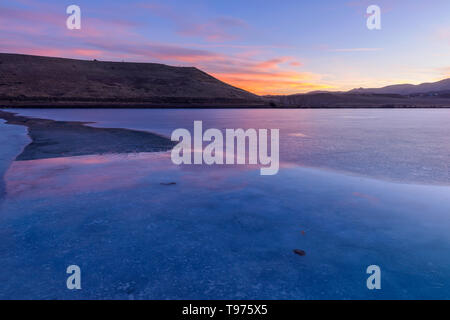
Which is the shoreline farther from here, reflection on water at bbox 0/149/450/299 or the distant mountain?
the distant mountain

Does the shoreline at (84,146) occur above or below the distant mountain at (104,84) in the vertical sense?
below

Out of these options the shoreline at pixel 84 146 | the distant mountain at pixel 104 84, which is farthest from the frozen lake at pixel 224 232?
the distant mountain at pixel 104 84

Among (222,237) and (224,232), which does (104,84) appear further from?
(222,237)

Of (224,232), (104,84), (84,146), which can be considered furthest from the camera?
(104,84)

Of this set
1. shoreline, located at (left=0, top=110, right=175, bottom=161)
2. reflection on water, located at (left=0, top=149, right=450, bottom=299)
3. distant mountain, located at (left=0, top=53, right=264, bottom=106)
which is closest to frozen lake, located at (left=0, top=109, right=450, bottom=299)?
reflection on water, located at (left=0, top=149, right=450, bottom=299)

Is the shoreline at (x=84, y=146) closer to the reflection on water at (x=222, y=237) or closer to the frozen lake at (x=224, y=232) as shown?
the frozen lake at (x=224, y=232)

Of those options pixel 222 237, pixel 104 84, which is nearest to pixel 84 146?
pixel 222 237
